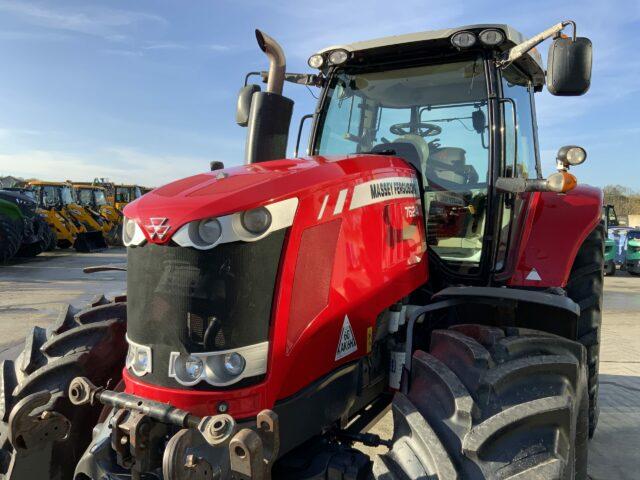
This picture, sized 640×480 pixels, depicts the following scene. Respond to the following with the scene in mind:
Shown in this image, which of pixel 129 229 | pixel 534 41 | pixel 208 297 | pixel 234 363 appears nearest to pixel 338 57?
pixel 534 41

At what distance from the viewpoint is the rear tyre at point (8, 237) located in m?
12.6

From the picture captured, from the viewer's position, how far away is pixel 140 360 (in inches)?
69.6

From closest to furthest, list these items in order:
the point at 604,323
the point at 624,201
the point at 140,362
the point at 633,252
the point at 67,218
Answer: the point at 140,362 < the point at 604,323 < the point at 633,252 < the point at 67,218 < the point at 624,201

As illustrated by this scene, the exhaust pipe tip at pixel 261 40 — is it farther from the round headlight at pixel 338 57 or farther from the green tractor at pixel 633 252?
the green tractor at pixel 633 252

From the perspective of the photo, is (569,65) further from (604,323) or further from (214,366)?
(604,323)

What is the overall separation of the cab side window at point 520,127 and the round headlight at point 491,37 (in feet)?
1.02

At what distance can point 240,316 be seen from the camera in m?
1.66

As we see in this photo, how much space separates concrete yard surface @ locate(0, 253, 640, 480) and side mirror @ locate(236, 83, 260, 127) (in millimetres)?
1224

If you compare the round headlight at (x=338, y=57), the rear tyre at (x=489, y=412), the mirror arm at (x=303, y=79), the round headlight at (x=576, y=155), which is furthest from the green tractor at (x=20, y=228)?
the rear tyre at (x=489, y=412)

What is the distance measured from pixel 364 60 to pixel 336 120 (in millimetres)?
372

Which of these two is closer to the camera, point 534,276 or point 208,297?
point 208,297

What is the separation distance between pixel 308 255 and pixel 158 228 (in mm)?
495

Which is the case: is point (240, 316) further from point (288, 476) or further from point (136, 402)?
point (288, 476)

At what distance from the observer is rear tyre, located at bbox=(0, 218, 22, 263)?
12.6 metres
